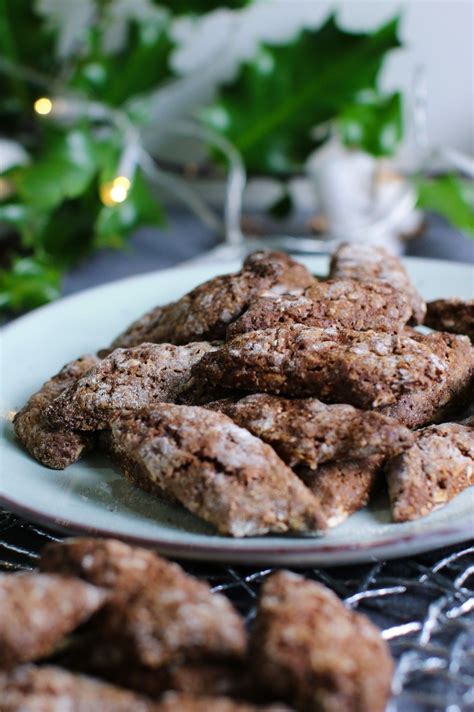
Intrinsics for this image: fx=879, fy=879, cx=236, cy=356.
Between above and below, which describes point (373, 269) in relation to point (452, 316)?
above

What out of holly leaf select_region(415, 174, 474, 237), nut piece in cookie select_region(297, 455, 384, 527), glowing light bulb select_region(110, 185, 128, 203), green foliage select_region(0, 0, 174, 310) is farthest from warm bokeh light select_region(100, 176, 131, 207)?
nut piece in cookie select_region(297, 455, 384, 527)

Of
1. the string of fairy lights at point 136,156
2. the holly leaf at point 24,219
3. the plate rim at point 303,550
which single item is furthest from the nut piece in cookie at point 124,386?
the holly leaf at point 24,219

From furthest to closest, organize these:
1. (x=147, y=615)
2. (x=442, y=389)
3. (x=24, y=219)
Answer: (x=24, y=219), (x=442, y=389), (x=147, y=615)

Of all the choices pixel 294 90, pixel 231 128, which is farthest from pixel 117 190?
pixel 294 90

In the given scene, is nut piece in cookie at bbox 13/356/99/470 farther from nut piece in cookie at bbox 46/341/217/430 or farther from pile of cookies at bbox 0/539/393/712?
pile of cookies at bbox 0/539/393/712

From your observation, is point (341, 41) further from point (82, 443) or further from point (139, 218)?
point (82, 443)

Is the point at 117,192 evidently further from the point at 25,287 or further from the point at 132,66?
the point at 132,66

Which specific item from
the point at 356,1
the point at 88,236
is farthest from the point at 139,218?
the point at 356,1
